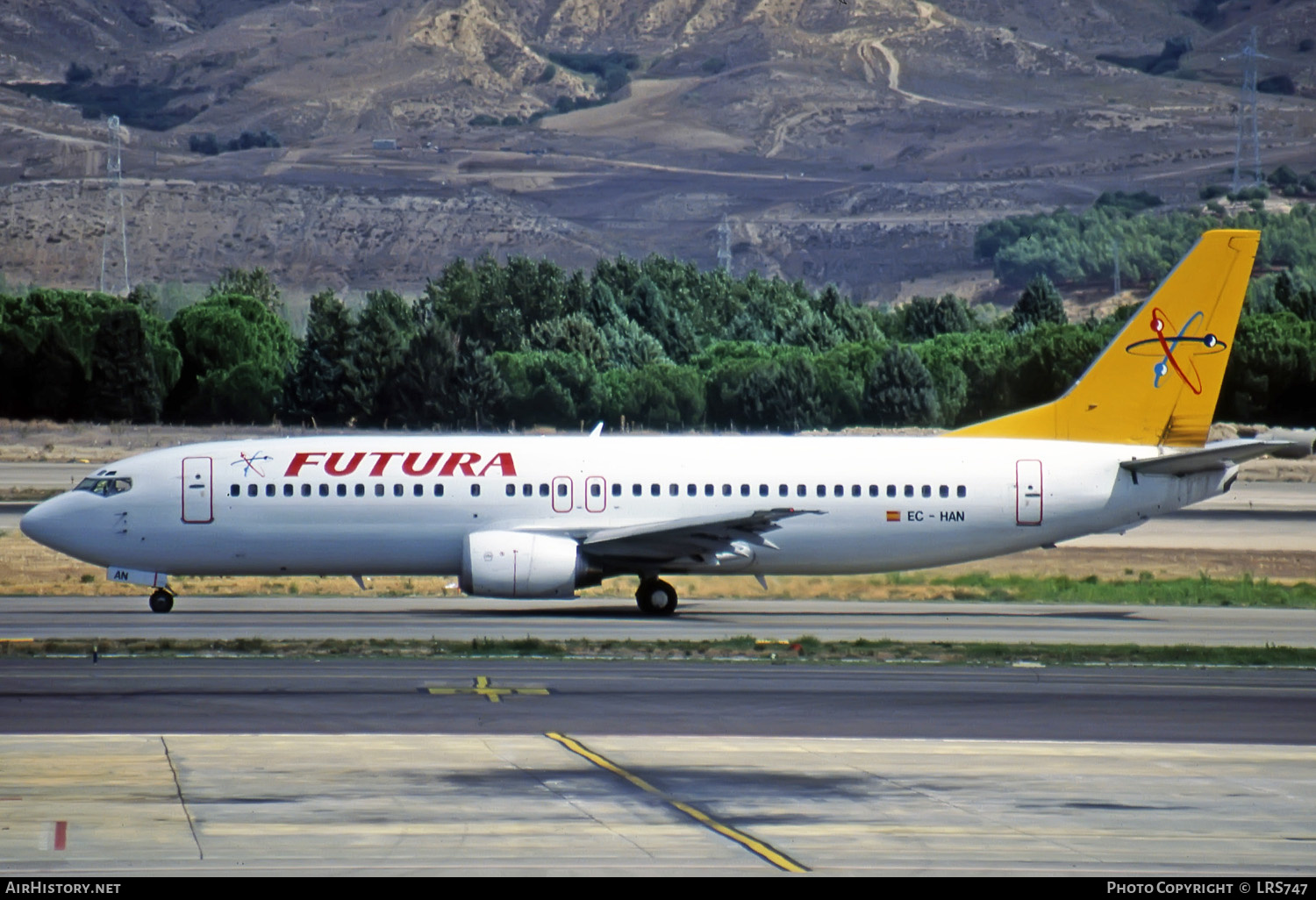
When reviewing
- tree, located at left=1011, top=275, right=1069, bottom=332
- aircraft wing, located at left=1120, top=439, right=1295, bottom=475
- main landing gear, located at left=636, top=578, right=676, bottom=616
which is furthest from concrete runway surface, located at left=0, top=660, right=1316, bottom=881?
tree, located at left=1011, top=275, right=1069, bottom=332

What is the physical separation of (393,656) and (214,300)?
10946 cm

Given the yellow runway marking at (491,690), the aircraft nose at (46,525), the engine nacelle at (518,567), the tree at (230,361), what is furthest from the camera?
the tree at (230,361)

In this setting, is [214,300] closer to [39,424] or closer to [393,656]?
[39,424]

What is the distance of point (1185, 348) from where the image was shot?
132ft

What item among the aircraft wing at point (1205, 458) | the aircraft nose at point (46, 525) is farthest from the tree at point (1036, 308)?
the aircraft nose at point (46, 525)

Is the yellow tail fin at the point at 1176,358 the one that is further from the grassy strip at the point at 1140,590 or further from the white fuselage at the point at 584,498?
the grassy strip at the point at 1140,590

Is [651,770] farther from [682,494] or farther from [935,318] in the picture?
[935,318]

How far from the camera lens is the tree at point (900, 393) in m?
102

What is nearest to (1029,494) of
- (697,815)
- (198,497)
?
(198,497)

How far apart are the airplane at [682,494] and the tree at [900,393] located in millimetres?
61350

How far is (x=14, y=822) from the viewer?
17547mm

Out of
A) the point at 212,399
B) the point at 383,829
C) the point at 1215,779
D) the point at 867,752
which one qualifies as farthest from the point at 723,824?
the point at 212,399

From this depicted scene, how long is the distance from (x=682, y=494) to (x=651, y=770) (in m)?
18.9

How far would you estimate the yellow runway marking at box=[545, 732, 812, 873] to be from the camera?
16.4 m
